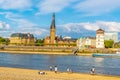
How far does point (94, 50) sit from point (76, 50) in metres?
11.2

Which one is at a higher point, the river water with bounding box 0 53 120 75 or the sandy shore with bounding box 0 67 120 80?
the sandy shore with bounding box 0 67 120 80

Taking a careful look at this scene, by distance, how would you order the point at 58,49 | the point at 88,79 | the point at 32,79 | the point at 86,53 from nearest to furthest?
the point at 32,79 < the point at 88,79 < the point at 86,53 < the point at 58,49

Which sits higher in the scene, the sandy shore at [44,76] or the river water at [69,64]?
the sandy shore at [44,76]

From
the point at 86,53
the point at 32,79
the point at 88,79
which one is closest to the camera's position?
the point at 32,79

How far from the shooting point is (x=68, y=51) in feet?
619

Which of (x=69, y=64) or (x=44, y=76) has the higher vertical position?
(x=44, y=76)

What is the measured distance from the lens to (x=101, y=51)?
18700 cm

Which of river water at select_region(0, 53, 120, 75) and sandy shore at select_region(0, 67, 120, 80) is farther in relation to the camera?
river water at select_region(0, 53, 120, 75)

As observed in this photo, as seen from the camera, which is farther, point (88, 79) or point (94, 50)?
point (94, 50)

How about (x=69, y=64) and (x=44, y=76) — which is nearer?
(x=44, y=76)

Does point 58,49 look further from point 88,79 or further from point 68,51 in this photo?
point 88,79

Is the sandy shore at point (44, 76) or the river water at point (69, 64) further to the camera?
the river water at point (69, 64)

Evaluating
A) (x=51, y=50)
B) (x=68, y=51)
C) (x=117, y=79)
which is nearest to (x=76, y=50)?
(x=68, y=51)

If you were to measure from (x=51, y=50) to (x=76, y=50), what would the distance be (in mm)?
17999
